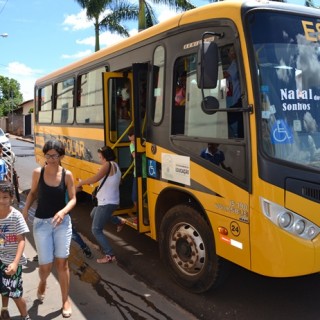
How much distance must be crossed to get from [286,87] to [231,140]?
667 millimetres

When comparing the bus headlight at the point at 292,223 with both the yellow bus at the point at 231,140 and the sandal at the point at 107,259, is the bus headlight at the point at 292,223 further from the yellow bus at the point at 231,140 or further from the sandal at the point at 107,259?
the sandal at the point at 107,259

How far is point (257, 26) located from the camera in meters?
3.70

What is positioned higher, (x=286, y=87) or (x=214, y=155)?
(x=286, y=87)

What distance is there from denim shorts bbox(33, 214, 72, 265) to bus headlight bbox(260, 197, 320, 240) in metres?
1.90

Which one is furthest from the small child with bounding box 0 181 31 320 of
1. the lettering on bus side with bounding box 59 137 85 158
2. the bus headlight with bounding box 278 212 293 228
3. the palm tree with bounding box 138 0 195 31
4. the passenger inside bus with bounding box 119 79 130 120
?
the palm tree with bounding box 138 0 195 31

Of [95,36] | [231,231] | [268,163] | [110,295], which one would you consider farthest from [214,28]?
[95,36]

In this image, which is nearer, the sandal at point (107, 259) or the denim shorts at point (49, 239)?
the denim shorts at point (49, 239)

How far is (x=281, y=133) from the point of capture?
3592 millimetres

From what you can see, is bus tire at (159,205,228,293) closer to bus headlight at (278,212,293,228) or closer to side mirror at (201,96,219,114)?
bus headlight at (278,212,293,228)

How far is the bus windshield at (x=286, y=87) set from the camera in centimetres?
359

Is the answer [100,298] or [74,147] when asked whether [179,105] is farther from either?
[74,147]

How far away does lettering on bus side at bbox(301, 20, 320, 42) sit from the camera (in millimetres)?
3850

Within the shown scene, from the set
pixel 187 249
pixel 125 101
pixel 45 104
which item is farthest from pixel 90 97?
pixel 187 249

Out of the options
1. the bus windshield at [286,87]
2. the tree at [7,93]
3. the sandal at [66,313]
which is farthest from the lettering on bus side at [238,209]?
the tree at [7,93]
